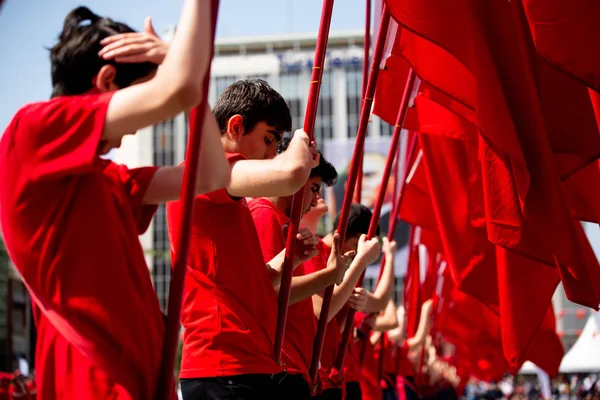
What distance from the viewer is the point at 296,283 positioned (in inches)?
151

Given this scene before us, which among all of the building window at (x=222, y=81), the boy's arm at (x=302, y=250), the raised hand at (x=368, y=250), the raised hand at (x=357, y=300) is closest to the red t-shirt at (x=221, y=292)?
the boy's arm at (x=302, y=250)

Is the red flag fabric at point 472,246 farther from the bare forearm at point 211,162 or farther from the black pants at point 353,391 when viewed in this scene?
the bare forearm at point 211,162

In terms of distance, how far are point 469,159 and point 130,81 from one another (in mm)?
4585

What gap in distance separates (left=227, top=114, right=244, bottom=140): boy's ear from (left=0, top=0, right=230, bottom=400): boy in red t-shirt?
3.66 ft

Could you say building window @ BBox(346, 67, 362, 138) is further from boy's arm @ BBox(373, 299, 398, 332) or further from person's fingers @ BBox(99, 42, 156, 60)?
person's fingers @ BBox(99, 42, 156, 60)

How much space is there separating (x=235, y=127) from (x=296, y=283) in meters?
0.72

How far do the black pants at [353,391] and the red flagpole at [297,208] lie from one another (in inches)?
88.9

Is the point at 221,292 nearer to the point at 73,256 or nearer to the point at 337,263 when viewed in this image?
the point at 337,263

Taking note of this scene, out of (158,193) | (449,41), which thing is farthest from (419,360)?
(158,193)

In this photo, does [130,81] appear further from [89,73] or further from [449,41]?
[449,41]

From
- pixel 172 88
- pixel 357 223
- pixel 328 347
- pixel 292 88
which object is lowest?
pixel 292 88

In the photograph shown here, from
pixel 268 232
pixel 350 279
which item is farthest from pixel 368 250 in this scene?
pixel 268 232

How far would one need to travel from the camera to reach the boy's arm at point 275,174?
2.61 meters

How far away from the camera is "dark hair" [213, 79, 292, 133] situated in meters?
3.43
